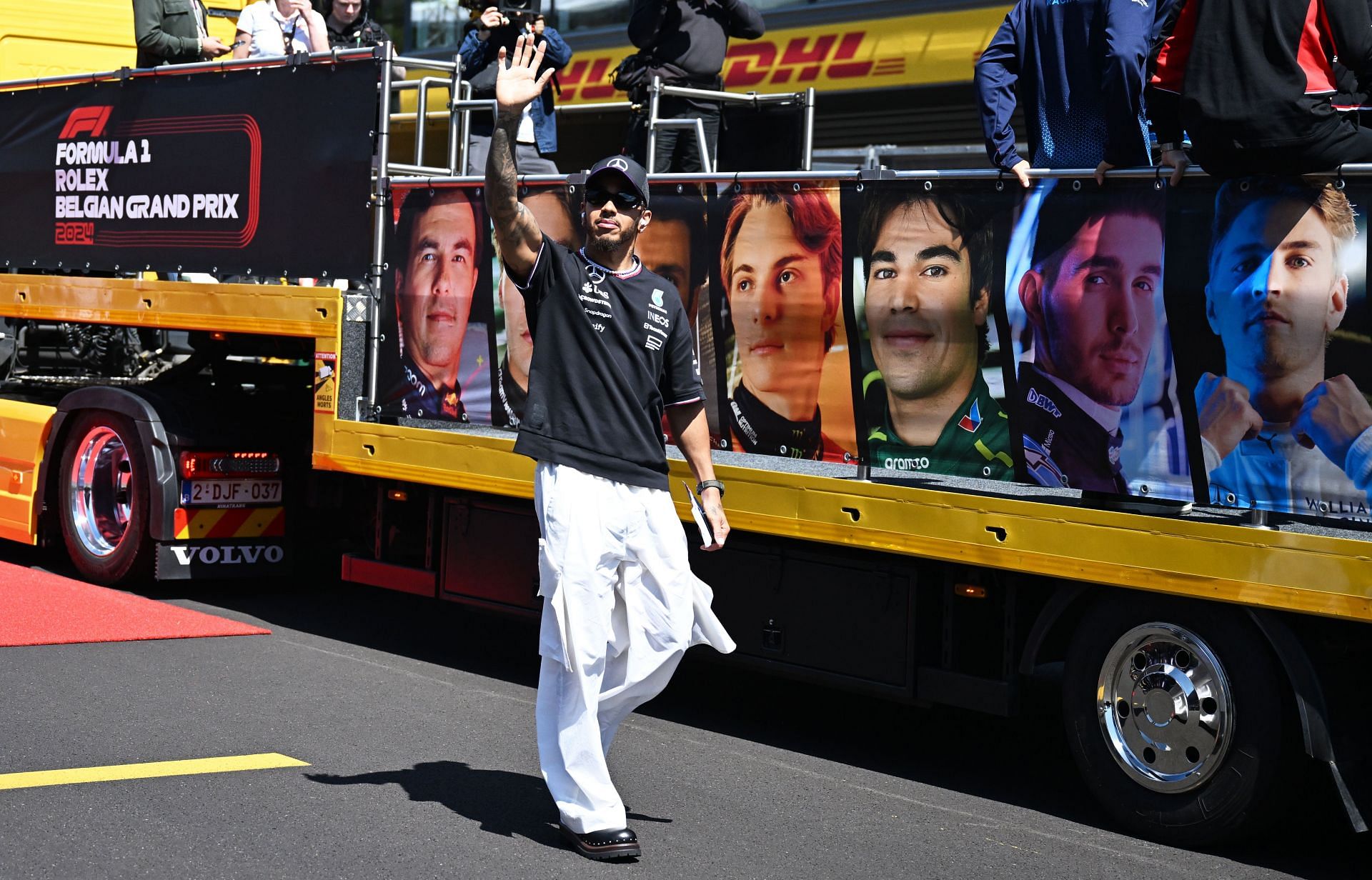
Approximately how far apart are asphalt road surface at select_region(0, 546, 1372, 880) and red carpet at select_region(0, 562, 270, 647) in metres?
0.19

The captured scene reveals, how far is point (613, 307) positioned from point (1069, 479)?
165 centimetres

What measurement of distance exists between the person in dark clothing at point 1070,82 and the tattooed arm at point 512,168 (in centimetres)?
169

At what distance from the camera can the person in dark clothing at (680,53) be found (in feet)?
28.5

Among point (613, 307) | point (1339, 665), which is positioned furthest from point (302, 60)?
point (1339, 665)

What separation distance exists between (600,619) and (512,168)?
1.36m

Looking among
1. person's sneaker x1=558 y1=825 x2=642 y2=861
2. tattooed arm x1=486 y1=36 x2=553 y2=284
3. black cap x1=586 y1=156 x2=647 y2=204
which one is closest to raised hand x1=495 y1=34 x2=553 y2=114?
tattooed arm x1=486 y1=36 x2=553 y2=284

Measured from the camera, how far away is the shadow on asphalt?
5605mm

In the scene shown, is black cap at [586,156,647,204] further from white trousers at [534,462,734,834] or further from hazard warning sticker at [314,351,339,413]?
hazard warning sticker at [314,351,339,413]

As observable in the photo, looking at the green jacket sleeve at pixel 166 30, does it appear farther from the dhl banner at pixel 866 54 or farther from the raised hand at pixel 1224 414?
the raised hand at pixel 1224 414

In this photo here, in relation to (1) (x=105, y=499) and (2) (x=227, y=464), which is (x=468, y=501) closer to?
(2) (x=227, y=464)

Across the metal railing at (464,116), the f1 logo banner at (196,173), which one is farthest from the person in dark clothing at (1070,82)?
the f1 logo banner at (196,173)

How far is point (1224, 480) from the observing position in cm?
551

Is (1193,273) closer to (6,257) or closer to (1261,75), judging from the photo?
(1261,75)

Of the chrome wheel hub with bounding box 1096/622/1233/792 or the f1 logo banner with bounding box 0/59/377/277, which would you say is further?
the f1 logo banner with bounding box 0/59/377/277
